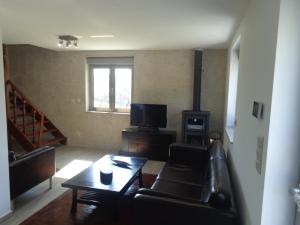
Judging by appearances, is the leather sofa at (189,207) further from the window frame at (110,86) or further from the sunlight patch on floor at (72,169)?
the window frame at (110,86)

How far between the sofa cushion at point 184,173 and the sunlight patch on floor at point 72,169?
67.1 inches

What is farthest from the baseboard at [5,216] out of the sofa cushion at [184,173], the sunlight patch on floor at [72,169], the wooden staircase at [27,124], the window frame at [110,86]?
the window frame at [110,86]

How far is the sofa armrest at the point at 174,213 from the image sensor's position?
5.54 feet

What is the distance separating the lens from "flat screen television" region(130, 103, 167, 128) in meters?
4.90

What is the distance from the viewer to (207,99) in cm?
495

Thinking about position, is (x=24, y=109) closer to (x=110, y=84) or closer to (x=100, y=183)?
(x=110, y=84)

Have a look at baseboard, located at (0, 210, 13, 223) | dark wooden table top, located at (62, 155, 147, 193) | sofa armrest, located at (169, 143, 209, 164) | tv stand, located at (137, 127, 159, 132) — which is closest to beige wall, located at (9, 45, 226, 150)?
tv stand, located at (137, 127, 159, 132)

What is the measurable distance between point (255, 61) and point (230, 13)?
41.5 inches

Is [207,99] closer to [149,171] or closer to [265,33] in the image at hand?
[149,171]

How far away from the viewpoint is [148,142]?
4.82 m

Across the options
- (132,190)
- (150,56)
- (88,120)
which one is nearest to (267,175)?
(132,190)

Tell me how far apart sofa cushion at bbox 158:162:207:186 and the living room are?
1.46 ft

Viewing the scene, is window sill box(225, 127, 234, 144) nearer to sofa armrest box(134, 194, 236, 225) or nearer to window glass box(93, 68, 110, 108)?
sofa armrest box(134, 194, 236, 225)

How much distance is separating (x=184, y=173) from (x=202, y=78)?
8.11 feet
